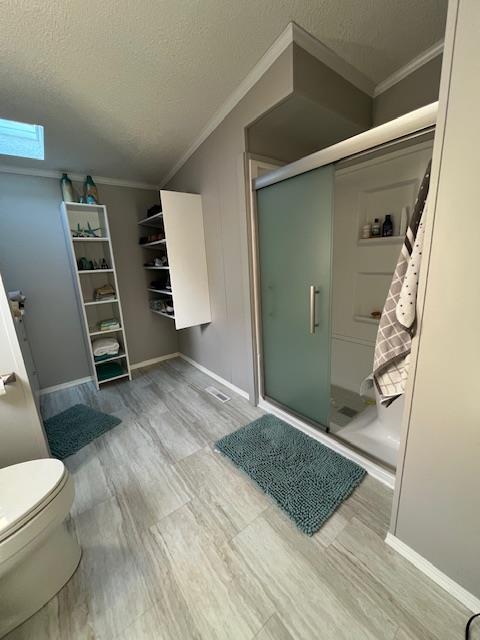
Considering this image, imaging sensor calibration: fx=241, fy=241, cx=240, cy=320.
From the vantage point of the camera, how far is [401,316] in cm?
92

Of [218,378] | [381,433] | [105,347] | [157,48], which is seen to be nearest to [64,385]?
[105,347]

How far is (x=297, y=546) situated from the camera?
3.78 feet

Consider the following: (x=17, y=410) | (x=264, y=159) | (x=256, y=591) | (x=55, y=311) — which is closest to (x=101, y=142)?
(x=264, y=159)

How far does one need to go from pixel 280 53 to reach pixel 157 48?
0.68 m

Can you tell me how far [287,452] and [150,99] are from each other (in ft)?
8.50

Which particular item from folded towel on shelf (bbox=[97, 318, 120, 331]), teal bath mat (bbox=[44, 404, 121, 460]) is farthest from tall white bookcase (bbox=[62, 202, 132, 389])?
teal bath mat (bbox=[44, 404, 121, 460])

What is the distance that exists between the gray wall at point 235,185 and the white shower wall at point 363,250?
1.38 feet

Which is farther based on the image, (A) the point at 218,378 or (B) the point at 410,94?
(A) the point at 218,378

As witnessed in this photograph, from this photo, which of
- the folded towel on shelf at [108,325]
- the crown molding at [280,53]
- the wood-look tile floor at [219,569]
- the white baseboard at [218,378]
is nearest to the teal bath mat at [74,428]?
the wood-look tile floor at [219,569]

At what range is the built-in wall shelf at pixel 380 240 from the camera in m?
2.00

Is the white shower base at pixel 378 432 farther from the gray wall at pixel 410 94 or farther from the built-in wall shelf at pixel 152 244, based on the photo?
the built-in wall shelf at pixel 152 244

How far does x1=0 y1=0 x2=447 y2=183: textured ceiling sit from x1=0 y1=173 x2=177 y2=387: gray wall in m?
0.96

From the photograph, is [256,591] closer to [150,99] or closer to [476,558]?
[476,558]

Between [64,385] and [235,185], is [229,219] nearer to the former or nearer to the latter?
[235,185]
